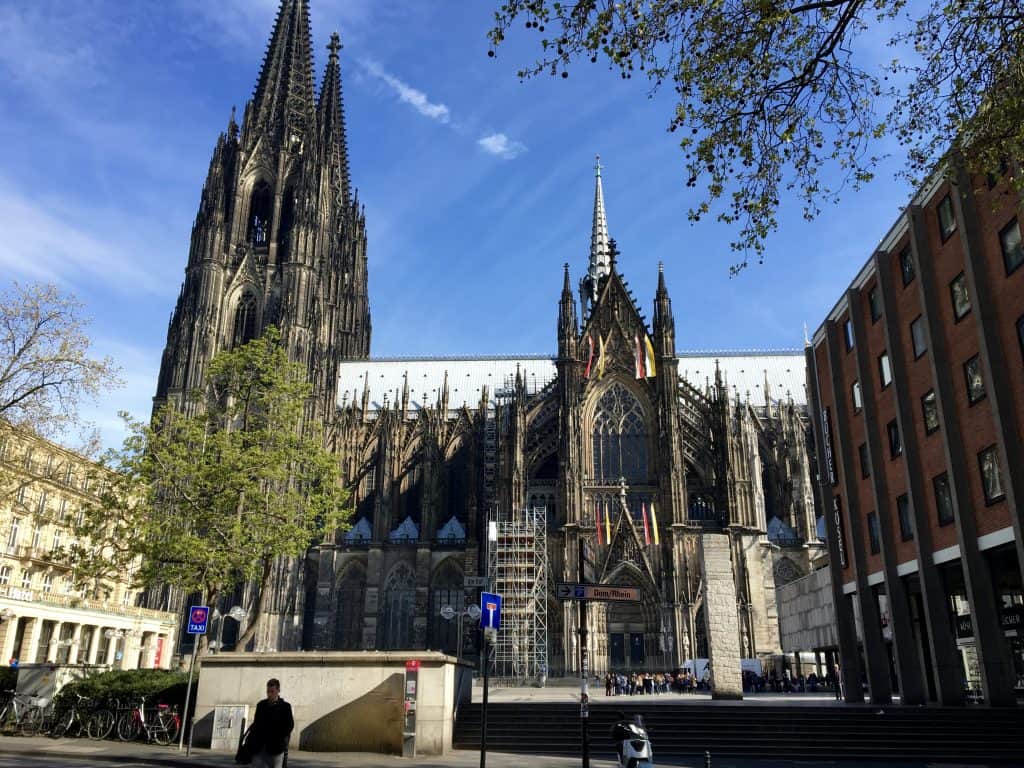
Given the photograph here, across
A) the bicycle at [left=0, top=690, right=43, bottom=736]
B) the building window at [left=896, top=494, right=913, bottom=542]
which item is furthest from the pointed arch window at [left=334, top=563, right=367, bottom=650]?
the building window at [left=896, top=494, right=913, bottom=542]

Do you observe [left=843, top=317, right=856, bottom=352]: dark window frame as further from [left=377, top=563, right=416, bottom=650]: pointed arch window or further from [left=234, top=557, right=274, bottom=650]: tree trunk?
[left=377, top=563, right=416, bottom=650]: pointed arch window

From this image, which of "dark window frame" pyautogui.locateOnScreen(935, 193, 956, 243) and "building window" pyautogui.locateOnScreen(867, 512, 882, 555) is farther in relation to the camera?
"building window" pyautogui.locateOnScreen(867, 512, 882, 555)

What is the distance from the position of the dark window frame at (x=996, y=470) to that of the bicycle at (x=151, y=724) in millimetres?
20780

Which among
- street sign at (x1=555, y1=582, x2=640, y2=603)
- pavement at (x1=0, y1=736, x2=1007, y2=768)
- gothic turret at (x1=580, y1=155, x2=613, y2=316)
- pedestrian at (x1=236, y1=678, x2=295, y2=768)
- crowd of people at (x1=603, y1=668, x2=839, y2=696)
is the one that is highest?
gothic turret at (x1=580, y1=155, x2=613, y2=316)

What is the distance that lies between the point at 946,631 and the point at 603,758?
38.0ft

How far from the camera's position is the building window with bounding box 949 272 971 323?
74.4 ft

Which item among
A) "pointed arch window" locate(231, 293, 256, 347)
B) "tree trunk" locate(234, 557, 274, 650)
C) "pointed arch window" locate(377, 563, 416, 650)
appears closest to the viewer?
"tree trunk" locate(234, 557, 274, 650)

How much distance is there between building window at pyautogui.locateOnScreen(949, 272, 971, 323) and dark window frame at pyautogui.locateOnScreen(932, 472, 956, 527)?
178 inches

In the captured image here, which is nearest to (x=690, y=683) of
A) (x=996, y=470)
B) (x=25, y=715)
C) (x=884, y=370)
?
(x=884, y=370)

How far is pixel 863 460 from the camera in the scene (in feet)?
94.1

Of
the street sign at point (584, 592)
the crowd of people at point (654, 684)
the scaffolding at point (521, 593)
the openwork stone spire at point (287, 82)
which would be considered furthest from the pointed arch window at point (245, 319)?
the street sign at point (584, 592)

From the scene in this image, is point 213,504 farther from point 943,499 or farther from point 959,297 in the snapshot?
point 959,297

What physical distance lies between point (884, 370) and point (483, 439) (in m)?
35.2

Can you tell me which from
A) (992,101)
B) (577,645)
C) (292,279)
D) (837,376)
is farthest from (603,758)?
(292,279)
